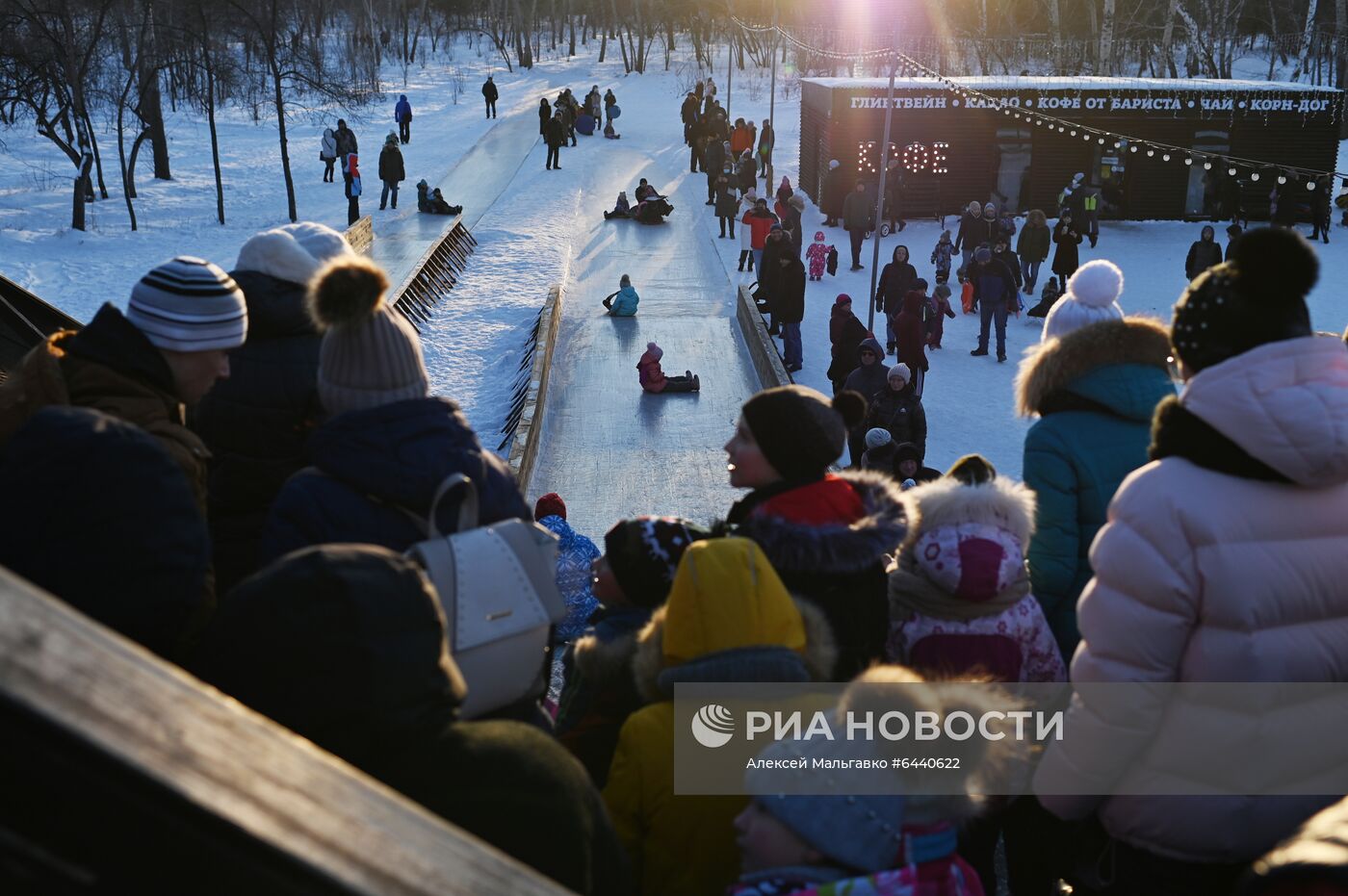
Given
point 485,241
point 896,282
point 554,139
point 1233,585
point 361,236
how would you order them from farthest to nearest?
point 554,139 < point 485,241 < point 361,236 < point 896,282 < point 1233,585

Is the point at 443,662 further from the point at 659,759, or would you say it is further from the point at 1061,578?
the point at 1061,578

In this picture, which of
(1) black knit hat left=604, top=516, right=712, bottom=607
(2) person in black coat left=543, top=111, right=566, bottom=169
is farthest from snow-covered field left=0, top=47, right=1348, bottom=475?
(1) black knit hat left=604, top=516, right=712, bottom=607

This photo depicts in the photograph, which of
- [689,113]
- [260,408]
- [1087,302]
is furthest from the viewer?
[689,113]

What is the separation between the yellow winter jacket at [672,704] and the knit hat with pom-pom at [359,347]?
0.77 m

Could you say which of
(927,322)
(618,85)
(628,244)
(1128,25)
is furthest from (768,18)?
(927,322)

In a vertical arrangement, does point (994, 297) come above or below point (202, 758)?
below

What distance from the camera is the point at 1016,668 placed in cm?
315

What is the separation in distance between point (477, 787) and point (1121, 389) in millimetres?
2287

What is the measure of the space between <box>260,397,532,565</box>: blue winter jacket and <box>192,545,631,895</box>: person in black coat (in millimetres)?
780

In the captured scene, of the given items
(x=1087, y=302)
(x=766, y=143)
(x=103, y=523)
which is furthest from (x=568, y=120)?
(x=103, y=523)

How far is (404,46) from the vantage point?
195 feet

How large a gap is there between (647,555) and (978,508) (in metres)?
0.88

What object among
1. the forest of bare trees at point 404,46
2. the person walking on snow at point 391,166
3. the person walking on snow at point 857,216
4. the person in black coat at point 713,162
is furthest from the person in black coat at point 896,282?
the person walking on snow at point 391,166

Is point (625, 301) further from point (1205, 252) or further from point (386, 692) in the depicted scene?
point (386, 692)
